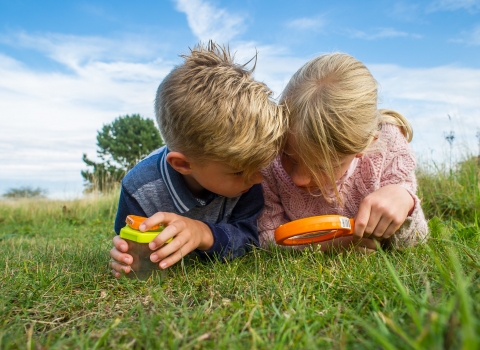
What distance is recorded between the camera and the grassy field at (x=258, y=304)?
0.96 meters

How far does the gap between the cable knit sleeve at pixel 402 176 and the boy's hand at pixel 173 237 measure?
3.65ft

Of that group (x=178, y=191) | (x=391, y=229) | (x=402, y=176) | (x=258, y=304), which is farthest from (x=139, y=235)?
(x=402, y=176)

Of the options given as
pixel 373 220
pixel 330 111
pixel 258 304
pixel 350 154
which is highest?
pixel 330 111

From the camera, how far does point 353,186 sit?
9.18 ft

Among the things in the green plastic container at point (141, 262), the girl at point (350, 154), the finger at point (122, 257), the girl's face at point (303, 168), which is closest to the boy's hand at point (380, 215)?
the girl at point (350, 154)

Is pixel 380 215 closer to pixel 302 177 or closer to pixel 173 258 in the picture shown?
pixel 302 177

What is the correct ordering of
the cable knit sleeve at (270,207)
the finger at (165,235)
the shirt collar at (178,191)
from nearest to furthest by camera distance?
the finger at (165,235), the shirt collar at (178,191), the cable knit sleeve at (270,207)

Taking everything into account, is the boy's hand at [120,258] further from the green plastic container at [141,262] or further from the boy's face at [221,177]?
the boy's face at [221,177]

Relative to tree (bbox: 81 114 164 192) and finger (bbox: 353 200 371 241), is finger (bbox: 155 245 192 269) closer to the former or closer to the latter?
finger (bbox: 353 200 371 241)

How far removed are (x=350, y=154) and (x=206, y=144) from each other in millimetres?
770

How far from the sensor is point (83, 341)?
43.6 inches

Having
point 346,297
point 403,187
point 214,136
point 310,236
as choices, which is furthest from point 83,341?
point 403,187

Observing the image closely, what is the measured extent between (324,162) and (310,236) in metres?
0.40

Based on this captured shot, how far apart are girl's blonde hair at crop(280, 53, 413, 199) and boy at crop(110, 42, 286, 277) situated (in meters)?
0.13
